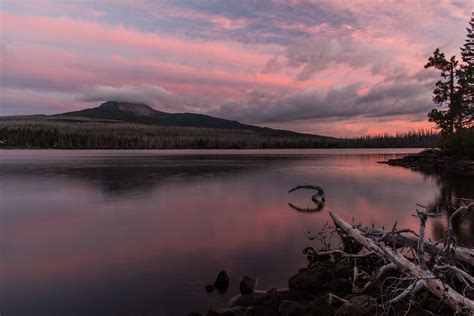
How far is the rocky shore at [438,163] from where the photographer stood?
45.6 metres

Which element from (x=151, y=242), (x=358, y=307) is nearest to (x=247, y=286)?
(x=358, y=307)

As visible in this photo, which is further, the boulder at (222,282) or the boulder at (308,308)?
the boulder at (222,282)

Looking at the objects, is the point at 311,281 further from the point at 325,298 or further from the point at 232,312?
the point at 232,312

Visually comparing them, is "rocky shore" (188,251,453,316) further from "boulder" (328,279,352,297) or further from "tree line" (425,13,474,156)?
"tree line" (425,13,474,156)

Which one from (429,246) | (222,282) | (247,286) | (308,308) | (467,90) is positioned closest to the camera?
(308,308)

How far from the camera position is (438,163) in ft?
174

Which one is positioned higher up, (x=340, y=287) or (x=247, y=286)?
(x=340, y=287)

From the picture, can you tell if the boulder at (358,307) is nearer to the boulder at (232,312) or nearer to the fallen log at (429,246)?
the fallen log at (429,246)

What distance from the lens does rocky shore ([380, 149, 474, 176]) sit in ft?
150

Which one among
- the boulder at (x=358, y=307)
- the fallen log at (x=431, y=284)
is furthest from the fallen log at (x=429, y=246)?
the boulder at (x=358, y=307)

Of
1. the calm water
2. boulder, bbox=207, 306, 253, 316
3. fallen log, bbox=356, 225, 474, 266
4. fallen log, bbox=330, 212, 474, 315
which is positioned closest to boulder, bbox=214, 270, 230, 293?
the calm water

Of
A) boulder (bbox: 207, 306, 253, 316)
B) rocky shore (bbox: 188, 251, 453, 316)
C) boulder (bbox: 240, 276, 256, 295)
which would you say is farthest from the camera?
boulder (bbox: 240, 276, 256, 295)

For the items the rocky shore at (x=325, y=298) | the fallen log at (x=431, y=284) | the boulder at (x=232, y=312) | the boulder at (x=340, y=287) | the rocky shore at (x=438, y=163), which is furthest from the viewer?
the rocky shore at (x=438, y=163)

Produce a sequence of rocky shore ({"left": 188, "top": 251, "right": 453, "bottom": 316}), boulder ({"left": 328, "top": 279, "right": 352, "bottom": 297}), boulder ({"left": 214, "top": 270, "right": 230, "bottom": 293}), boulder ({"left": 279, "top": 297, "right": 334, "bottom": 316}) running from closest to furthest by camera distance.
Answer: rocky shore ({"left": 188, "top": 251, "right": 453, "bottom": 316}) < boulder ({"left": 279, "top": 297, "right": 334, "bottom": 316}) < boulder ({"left": 328, "top": 279, "right": 352, "bottom": 297}) < boulder ({"left": 214, "top": 270, "right": 230, "bottom": 293})
